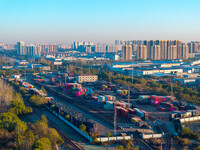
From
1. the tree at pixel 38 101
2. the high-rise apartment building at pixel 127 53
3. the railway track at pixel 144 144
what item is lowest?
the railway track at pixel 144 144

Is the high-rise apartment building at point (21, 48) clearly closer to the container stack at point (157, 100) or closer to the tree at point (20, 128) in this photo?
the container stack at point (157, 100)

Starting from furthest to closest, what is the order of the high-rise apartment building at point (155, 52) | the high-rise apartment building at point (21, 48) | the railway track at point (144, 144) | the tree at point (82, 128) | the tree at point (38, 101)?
the high-rise apartment building at point (21, 48), the high-rise apartment building at point (155, 52), the tree at point (38, 101), the tree at point (82, 128), the railway track at point (144, 144)

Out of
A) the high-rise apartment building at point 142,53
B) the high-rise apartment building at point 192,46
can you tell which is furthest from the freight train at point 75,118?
the high-rise apartment building at point 192,46

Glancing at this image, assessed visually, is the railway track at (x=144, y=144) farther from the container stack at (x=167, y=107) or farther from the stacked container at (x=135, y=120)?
the container stack at (x=167, y=107)

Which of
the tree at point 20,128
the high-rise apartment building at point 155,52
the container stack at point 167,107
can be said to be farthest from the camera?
the high-rise apartment building at point 155,52

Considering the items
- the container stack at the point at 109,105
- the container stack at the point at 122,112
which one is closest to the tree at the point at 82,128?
the container stack at the point at 122,112

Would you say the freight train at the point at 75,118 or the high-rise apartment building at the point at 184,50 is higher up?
the high-rise apartment building at the point at 184,50

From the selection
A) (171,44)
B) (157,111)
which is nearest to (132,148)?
(157,111)

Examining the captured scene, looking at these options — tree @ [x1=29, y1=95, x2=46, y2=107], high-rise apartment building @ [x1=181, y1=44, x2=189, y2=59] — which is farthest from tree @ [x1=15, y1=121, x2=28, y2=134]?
high-rise apartment building @ [x1=181, y1=44, x2=189, y2=59]

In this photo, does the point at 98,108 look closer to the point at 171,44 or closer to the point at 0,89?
the point at 0,89

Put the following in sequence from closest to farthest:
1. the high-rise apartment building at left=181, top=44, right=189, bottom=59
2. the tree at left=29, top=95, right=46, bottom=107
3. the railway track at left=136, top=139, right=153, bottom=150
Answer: the railway track at left=136, top=139, right=153, bottom=150, the tree at left=29, top=95, right=46, bottom=107, the high-rise apartment building at left=181, top=44, right=189, bottom=59

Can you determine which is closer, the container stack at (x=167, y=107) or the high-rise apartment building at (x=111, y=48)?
the container stack at (x=167, y=107)

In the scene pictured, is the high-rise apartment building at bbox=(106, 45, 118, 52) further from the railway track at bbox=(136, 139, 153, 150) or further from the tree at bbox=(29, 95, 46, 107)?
the railway track at bbox=(136, 139, 153, 150)
